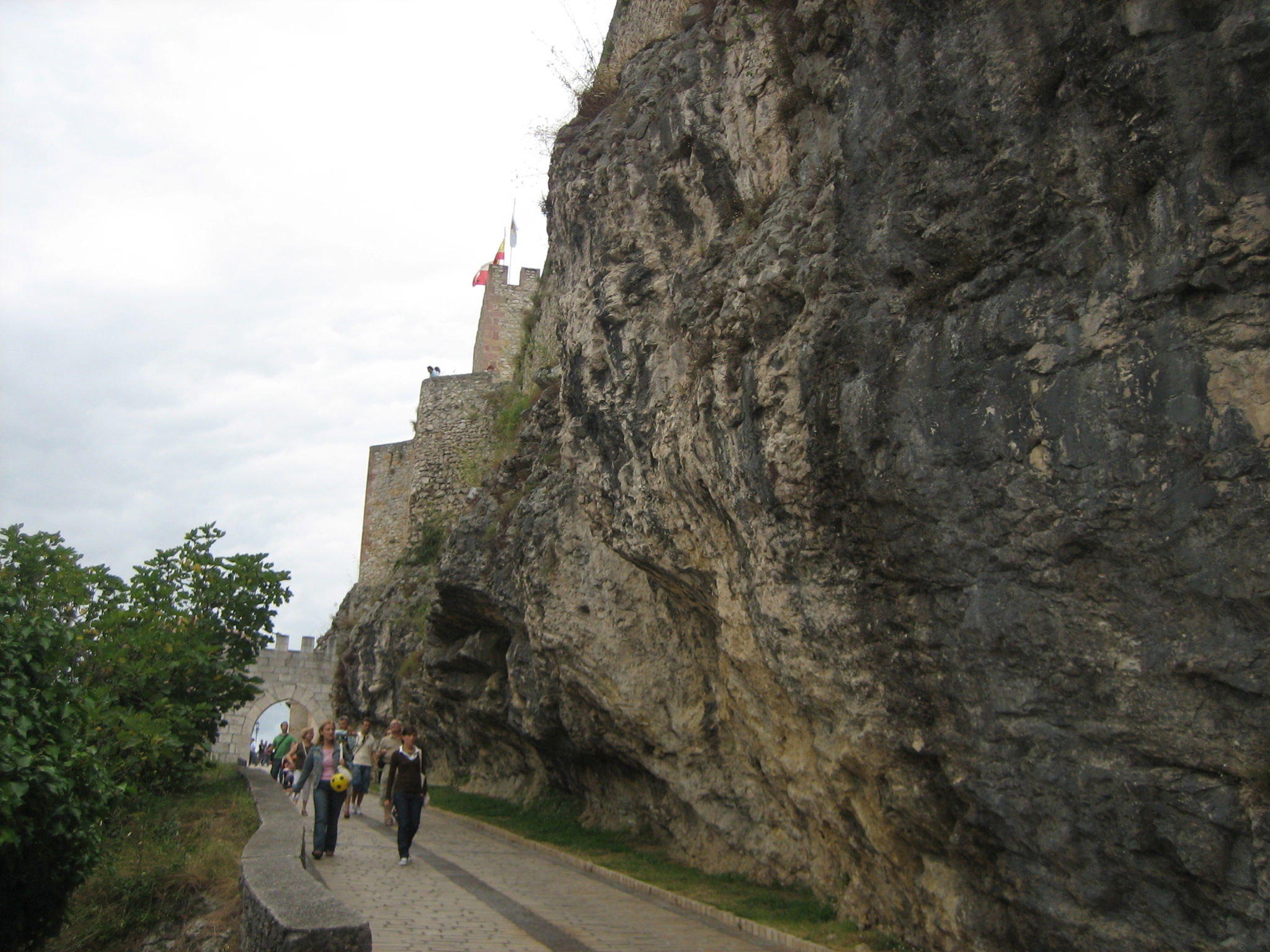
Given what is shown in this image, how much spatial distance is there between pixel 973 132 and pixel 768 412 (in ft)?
7.25

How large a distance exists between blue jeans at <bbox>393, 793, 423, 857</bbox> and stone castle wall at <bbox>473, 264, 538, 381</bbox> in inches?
788

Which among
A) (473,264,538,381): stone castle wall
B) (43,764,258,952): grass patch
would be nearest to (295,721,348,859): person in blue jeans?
(43,764,258,952): grass patch

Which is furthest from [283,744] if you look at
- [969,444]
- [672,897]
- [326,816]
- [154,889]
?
[969,444]

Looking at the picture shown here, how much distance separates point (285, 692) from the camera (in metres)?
29.6

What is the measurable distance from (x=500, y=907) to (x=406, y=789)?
187 centimetres

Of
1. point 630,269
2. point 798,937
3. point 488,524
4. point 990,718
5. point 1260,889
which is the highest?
point 630,269

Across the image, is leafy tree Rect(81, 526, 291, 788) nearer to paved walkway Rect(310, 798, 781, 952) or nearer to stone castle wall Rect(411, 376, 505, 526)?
paved walkway Rect(310, 798, 781, 952)

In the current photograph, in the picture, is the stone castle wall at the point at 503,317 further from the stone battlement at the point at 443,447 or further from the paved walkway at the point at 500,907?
the paved walkway at the point at 500,907

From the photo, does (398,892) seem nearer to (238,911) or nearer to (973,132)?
(238,911)

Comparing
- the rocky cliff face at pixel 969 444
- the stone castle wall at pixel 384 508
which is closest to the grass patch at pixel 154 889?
the rocky cliff face at pixel 969 444

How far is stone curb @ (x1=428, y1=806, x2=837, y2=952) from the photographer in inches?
274

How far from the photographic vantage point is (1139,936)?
16.0 ft

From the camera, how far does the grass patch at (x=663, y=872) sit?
7.11m

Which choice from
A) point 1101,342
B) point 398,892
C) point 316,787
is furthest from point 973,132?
point 316,787
